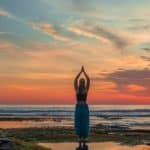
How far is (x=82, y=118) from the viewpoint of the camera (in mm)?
17016

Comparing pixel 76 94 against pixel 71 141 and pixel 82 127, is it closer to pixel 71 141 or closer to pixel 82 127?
pixel 82 127

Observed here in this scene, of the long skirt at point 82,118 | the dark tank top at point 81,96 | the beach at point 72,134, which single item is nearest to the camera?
the long skirt at point 82,118

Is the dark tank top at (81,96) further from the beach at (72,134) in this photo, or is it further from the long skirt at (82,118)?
the beach at (72,134)

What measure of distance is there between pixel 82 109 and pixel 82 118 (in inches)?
13.1

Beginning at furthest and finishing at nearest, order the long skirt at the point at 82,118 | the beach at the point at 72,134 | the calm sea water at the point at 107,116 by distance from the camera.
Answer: the calm sea water at the point at 107,116 < the beach at the point at 72,134 < the long skirt at the point at 82,118

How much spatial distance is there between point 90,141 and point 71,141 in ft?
5.89

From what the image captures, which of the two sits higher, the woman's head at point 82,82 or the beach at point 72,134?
the woman's head at point 82,82

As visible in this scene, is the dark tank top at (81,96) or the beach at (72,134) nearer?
the dark tank top at (81,96)

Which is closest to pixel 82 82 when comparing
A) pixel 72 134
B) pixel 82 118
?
pixel 82 118

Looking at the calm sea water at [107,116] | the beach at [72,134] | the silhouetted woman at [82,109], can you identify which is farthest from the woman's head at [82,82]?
the calm sea water at [107,116]

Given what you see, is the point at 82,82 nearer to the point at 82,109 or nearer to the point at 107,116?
the point at 82,109

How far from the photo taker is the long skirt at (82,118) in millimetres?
17016

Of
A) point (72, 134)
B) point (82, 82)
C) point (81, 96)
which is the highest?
point (82, 82)

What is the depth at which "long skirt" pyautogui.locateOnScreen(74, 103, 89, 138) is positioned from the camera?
17.0 metres
